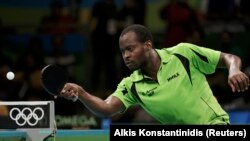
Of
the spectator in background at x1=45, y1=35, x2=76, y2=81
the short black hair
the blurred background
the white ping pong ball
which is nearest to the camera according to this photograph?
the white ping pong ball

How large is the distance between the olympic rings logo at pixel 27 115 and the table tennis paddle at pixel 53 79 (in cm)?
27

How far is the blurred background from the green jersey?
6.17 meters

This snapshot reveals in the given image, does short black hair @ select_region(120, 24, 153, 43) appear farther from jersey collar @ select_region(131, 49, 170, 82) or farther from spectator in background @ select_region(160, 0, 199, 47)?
spectator in background @ select_region(160, 0, 199, 47)

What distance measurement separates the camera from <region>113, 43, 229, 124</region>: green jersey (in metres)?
7.52

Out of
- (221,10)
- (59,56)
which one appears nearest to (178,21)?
(59,56)

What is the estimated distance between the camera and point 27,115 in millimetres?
7121

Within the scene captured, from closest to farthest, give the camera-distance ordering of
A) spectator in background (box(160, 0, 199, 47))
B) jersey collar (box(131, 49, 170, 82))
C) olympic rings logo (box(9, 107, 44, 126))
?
olympic rings logo (box(9, 107, 44, 126))
jersey collar (box(131, 49, 170, 82))
spectator in background (box(160, 0, 199, 47))

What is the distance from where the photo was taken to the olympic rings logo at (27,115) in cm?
707

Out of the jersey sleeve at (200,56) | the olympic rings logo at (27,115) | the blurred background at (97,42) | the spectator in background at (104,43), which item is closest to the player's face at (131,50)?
the jersey sleeve at (200,56)

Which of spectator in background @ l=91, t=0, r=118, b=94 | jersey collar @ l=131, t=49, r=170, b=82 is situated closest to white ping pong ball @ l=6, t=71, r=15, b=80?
jersey collar @ l=131, t=49, r=170, b=82

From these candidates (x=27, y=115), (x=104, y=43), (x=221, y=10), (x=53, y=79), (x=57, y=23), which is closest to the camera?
(x=53, y=79)

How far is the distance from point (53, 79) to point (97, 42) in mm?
8832

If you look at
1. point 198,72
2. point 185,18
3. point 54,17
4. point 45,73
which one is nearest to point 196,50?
point 198,72

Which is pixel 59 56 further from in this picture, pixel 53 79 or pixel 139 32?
pixel 53 79
